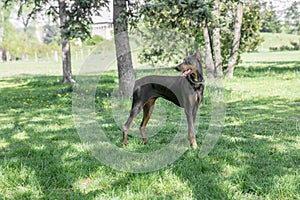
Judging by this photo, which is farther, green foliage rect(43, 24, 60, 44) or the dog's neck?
green foliage rect(43, 24, 60, 44)

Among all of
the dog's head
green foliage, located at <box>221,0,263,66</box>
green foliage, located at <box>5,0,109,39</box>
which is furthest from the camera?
green foliage, located at <box>221,0,263,66</box>

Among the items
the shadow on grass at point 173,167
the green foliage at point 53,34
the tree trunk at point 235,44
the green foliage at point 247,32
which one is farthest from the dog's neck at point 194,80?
the green foliage at point 53,34

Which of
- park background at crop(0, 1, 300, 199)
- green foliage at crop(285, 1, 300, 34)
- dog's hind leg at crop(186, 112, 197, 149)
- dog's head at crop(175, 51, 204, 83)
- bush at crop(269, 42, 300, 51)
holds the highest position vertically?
green foliage at crop(285, 1, 300, 34)

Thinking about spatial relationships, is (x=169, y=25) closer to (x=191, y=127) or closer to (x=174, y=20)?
(x=174, y=20)

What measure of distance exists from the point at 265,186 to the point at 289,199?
0.99ft

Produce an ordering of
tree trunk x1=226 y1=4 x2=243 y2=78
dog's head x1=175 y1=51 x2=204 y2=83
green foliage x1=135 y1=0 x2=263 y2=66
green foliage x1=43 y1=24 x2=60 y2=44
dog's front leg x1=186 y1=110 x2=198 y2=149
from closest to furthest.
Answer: dog's head x1=175 y1=51 x2=204 y2=83, dog's front leg x1=186 y1=110 x2=198 y2=149, green foliage x1=135 y1=0 x2=263 y2=66, tree trunk x1=226 y1=4 x2=243 y2=78, green foliage x1=43 y1=24 x2=60 y2=44

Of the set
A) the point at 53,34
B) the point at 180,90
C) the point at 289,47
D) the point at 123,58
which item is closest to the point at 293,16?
the point at 289,47

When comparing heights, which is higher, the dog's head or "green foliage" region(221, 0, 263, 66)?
"green foliage" region(221, 0, 263, 66)

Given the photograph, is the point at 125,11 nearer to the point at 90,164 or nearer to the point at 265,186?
the point at 90,164

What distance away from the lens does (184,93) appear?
4953 millimetres

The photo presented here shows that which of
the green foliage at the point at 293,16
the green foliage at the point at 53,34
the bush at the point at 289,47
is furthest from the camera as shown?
the green foliage at the point at 53,34

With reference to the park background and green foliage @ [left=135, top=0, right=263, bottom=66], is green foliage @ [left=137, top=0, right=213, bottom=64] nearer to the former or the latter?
green foliage @ [left=135, top=0, right=263, bottom=66]

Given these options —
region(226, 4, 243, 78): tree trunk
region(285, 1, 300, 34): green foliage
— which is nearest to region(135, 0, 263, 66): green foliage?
region(226, 4, 243, 78): tree trunk

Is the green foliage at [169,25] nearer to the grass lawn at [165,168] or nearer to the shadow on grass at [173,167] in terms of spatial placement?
the grass lawn at [165,168]
